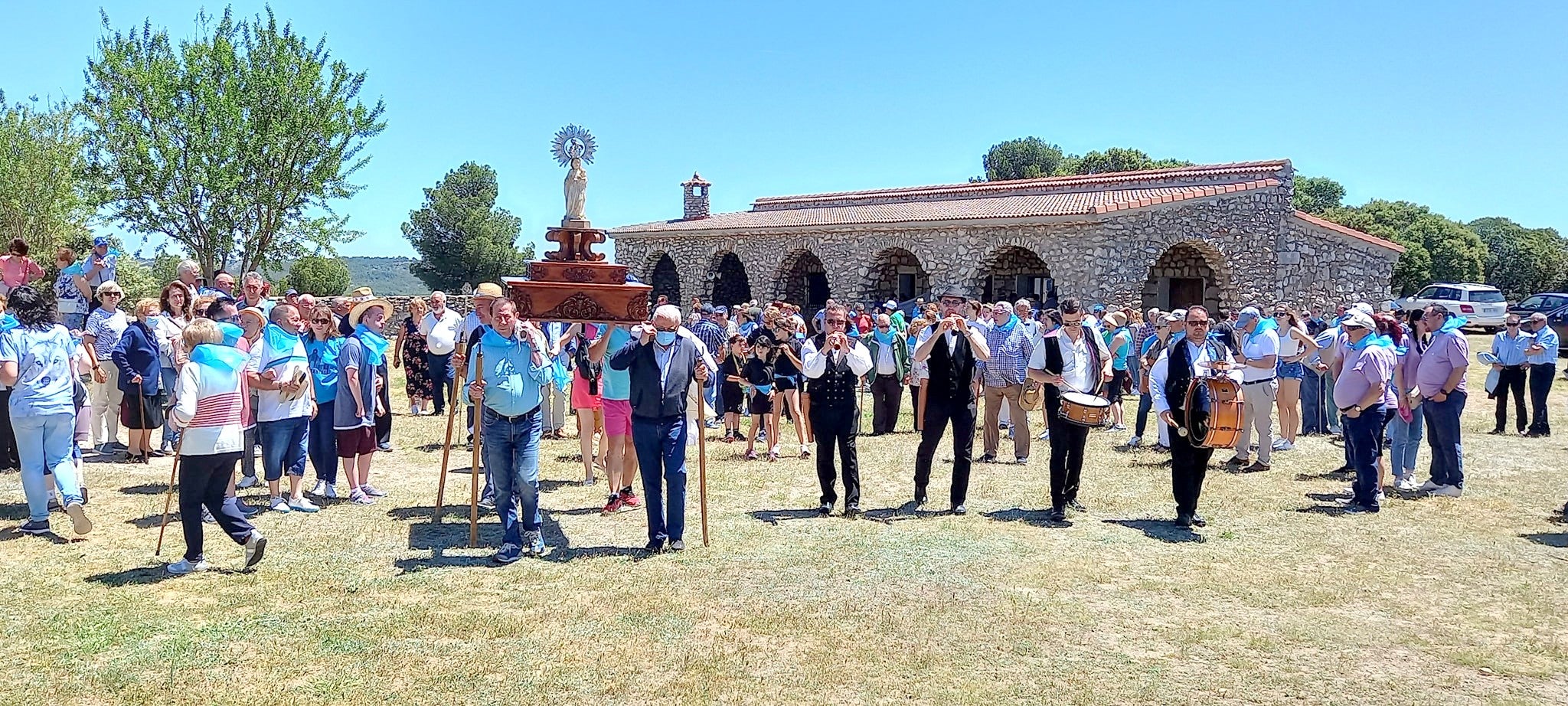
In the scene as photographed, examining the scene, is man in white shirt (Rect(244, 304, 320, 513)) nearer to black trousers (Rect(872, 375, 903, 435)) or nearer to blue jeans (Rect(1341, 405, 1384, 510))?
black trousers (Rect(872, 375, 903, 435))

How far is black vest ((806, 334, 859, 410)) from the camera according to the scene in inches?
319

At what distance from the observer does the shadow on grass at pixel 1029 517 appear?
26.2 ft

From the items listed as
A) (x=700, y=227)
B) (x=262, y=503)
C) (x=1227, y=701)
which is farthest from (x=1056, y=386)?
(x=700, y=227)

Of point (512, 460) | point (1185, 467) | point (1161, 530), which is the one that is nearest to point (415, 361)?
point (512, 460)

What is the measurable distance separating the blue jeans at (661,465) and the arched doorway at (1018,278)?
20.3 metres

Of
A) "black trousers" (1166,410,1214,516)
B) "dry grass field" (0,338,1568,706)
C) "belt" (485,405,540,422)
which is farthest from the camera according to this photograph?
"black trousers" (1166,410,1214,516)

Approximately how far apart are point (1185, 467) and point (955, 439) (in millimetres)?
1605

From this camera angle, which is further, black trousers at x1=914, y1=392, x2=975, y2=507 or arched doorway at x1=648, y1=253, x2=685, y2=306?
arched doorway at x1=648, y1=253, x2=685, y2=306

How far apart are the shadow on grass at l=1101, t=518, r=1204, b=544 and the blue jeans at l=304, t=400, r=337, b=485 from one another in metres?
5.79

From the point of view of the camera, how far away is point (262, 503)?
8281 mm

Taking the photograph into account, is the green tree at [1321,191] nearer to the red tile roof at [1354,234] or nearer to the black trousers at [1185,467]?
the red tile roof at [1354,234]

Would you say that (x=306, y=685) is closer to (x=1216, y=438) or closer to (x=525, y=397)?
(x=525, y=397)

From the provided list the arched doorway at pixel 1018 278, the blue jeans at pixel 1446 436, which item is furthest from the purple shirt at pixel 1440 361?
the arched doorway at pixel 1018 278

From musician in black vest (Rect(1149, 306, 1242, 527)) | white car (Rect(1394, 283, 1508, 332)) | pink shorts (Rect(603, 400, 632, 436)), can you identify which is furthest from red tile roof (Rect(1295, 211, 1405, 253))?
pink shorts (Rect(603, 400, 632, 436))
